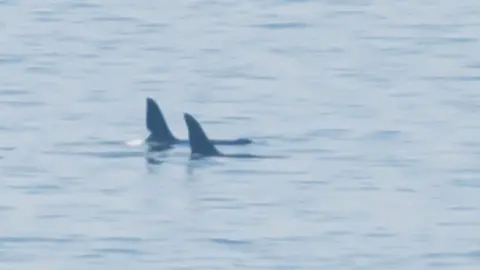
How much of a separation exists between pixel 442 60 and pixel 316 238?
1740 centimetres

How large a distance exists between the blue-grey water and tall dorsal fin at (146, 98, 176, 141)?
627 millimetres

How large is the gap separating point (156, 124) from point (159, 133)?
6.2 inches

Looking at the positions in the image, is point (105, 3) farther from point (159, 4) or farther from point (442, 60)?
point (442, 60)

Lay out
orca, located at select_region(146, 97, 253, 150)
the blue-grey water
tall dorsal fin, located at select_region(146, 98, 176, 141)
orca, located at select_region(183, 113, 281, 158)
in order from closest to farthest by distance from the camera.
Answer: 1. the blue-grey water
2. orca, located at select_region(183, 113, 281, 158)
3. orca, located at select_region(146, 97, 253, 150)
4. tall dorsal fin, located at select_region(146, 98, 176, 141)

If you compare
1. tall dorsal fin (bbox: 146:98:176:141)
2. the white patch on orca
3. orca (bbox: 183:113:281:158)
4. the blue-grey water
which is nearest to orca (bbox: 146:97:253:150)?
tall dorsal fin (bbox: 146:98:176:141)

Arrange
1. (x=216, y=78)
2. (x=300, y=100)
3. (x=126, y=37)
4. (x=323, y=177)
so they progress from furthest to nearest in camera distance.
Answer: (x=126, y=37)
(x=216, y=78)
(x=300, y=100)
(x=323, y=177)

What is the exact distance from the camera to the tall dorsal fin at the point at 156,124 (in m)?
34.7

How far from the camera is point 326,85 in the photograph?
4075 centimetres

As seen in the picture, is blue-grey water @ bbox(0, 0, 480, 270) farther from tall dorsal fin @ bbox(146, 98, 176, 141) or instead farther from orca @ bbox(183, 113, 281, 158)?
tall dorsal fin @ bbox(146, 98, 176, 141)

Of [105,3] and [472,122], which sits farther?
[105,3]

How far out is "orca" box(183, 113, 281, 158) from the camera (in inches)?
1313

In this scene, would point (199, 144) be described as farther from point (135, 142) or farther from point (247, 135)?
point (247, 135)

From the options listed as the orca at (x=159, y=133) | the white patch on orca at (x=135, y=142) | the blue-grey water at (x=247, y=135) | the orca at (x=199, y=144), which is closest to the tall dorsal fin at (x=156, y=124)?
the orca at (x=159, y=133)

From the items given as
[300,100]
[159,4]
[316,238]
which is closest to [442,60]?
[300,100]
